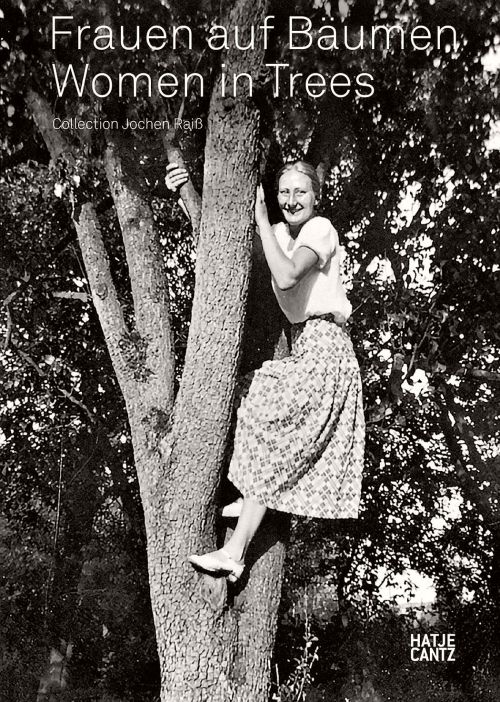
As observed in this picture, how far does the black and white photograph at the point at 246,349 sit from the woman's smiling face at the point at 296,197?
1cm

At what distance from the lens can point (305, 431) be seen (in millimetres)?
3389

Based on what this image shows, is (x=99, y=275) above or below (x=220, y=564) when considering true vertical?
above

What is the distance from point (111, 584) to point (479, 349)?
466cm

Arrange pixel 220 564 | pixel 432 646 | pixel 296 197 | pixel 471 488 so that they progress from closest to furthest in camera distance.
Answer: pixel 220 564 → pixel 296 197 → pixel 471 488 → pixel 432 646

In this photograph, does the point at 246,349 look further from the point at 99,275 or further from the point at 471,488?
the point at 471,488

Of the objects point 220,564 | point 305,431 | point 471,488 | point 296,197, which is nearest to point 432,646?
point 471,488

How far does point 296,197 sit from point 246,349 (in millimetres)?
753

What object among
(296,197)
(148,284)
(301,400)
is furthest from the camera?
(296,197)

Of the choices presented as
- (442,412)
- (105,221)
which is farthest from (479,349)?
(105,221)

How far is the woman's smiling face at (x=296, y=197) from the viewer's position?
3641 mm

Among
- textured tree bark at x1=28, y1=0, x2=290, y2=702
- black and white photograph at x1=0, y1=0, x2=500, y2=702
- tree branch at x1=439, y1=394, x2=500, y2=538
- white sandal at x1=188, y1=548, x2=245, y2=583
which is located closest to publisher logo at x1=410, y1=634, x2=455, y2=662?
black and white photograph at x1=0, y1=0, x2=500, y2=702

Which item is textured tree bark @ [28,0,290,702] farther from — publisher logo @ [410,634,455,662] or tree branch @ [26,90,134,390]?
publisher logo @ [410,634,455,662]

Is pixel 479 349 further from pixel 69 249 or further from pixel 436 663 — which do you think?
pixel 436 663

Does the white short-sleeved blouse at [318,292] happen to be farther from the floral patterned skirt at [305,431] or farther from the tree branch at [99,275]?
the tree branch at [99,275]
